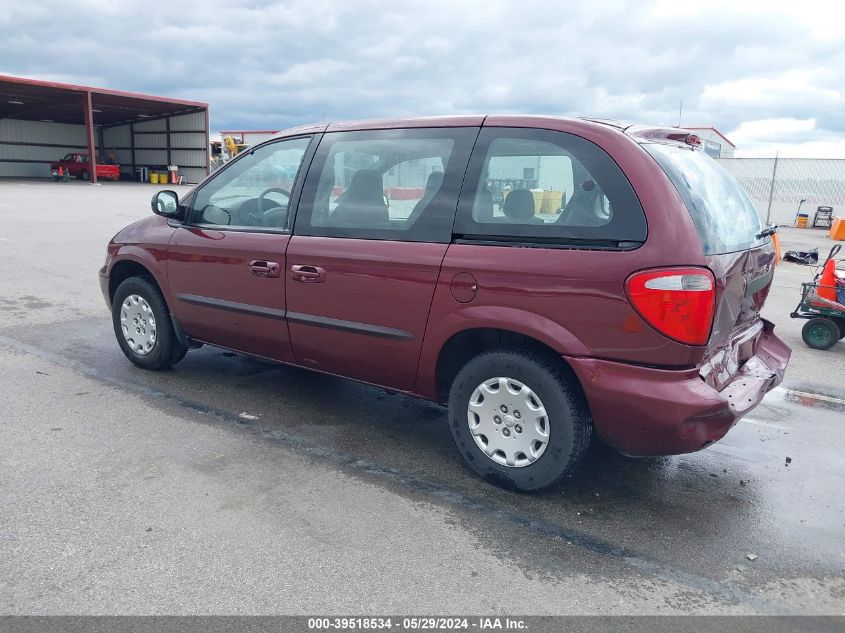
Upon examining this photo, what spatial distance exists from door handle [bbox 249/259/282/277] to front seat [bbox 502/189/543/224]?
1481 mm

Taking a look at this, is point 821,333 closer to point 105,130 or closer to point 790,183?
point 790,183

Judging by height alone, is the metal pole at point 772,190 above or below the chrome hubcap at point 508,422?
above

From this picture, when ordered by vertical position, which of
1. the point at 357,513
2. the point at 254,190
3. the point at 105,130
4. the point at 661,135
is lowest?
the point at 357,513

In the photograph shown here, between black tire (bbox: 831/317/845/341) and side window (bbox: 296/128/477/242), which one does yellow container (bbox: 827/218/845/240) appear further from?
side window (bbox: 296/128/477/242)

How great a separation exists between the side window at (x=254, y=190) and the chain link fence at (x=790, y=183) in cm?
2334

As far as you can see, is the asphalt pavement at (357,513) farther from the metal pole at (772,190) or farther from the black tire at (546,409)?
the metal pole at (772,190)

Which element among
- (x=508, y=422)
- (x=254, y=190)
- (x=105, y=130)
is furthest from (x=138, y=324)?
(x=105, y=130)

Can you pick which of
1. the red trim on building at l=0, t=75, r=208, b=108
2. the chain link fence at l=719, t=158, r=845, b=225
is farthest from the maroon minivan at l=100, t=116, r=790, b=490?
the red trim on building at l=0, t=75, r=208, b=108

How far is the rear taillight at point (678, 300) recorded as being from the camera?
282 cm

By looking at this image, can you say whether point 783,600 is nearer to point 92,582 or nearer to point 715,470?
point 715,470

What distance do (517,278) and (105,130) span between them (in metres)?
54.0

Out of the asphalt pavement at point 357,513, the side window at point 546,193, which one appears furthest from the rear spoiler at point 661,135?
the asphalt pavement at point 357,513

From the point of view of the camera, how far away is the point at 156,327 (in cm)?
493

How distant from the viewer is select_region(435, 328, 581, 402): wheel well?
3211mm
